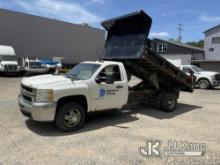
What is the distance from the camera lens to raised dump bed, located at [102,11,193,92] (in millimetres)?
7922

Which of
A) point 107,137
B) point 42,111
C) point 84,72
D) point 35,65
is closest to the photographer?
point 42,111

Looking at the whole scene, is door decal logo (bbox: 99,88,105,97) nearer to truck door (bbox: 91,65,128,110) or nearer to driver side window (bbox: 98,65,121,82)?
truck door (bbox: 91,65,128,110)

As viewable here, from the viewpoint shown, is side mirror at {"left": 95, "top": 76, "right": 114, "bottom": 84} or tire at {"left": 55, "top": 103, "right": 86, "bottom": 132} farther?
side mirror at {"left": 95, "top": 76, "right": 114, "bottom": 84}

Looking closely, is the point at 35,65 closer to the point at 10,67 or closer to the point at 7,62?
the point at 10,67

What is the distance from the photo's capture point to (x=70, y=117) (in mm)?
6316

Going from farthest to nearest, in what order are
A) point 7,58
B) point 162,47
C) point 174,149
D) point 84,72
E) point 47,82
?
point 162,47, point 7,58, point 84,72, point 47,82, point 174,149

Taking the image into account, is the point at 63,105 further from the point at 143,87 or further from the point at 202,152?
the point at 143,87

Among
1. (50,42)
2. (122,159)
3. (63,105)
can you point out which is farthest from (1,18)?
(122,159)

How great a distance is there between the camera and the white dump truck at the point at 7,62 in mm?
23422

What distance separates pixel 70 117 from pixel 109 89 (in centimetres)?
145

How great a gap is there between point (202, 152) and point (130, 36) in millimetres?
4629

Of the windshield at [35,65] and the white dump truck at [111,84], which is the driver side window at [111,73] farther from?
Answer: the windshield at [35,65]

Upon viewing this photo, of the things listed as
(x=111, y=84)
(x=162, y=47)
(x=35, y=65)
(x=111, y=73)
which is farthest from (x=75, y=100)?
(x=162, y=47)

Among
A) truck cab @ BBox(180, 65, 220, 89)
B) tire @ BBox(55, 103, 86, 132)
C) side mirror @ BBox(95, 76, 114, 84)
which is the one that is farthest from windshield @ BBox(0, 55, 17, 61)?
tire @ BBox(55, 103, 86, 132)
